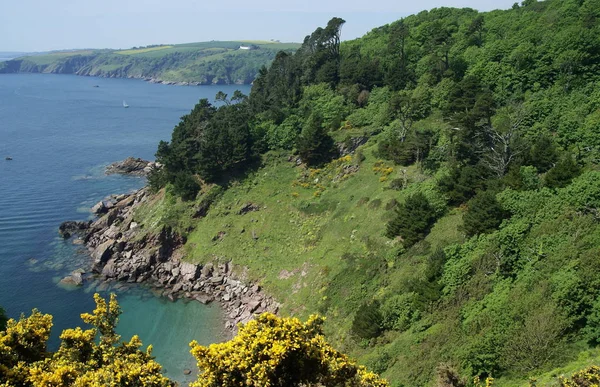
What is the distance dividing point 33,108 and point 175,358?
172 m

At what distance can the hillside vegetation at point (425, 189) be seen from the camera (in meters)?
29.3

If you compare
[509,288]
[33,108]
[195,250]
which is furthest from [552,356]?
[33,108]

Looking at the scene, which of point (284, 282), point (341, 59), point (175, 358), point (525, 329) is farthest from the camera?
point (341, 59)

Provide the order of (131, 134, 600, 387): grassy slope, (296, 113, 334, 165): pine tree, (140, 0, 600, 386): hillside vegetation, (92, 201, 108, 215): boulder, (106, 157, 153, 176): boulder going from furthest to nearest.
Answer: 1. (106, 157, 153, 176): boulder
2. (92, 201, 108, 215): boulder
3. (296, 113, 334, 165): pine tree
4. (131, 134, 600, 387): grassy slope
5. (140, 0, 600, 386): hillside vegetation

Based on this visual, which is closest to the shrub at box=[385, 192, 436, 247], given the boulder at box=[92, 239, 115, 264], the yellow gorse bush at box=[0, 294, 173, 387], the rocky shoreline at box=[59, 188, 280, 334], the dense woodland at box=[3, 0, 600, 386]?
the dense woodland at box=[3, 0, 600, 386]

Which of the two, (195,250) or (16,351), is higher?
(16,351)

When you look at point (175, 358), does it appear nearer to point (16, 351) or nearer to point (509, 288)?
point (16, 351)

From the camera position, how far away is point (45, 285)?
54344 mm

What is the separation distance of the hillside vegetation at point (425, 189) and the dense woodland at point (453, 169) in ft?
0.57

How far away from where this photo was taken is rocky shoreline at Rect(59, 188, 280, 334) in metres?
51.4

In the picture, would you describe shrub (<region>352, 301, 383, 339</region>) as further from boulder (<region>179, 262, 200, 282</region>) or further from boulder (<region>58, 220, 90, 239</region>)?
boulder (<region>58, 220, 90, 239</region>)

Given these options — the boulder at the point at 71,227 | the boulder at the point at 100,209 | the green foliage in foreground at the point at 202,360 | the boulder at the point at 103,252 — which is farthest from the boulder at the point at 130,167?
the green foliage in foreground at the point at 202,360

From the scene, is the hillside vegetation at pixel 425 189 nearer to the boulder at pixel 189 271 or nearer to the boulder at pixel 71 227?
the boulder at pixel 189 271

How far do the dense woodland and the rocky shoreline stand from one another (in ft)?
23.4
